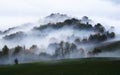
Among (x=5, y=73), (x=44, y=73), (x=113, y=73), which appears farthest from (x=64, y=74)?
(x=5, y=73)

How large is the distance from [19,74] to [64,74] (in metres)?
18.9

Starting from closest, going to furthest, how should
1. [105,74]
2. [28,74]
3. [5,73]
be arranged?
[105,74] < [28,74] < [5,73]

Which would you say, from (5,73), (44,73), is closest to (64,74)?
(44,73)

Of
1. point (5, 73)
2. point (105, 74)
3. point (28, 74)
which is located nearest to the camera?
point (105, 74)

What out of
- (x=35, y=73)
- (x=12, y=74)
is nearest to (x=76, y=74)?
(x=35, y=73)

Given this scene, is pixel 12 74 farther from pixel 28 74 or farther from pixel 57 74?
pixel 57 74

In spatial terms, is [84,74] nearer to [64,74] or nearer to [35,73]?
[64,74]

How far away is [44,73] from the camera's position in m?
110

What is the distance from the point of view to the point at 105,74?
99375 millimetres

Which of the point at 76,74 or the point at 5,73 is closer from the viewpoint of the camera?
the point at 76,74

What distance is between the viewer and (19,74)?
367 ft

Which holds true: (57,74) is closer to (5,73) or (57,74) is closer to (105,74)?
(105,74)

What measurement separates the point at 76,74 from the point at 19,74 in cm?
2272

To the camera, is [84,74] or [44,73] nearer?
[84,74]
